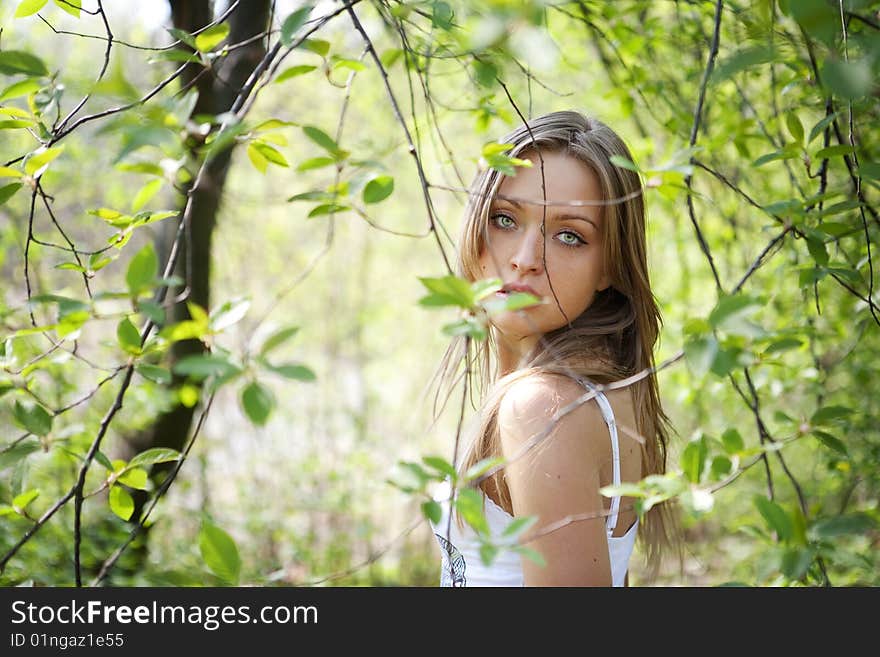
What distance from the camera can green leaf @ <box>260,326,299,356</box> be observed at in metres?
0.75

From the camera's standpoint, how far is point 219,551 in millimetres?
834

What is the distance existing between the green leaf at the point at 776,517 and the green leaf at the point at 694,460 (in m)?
0.06

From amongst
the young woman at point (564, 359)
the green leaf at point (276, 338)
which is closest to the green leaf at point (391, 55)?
the young woman at point (564, 359)

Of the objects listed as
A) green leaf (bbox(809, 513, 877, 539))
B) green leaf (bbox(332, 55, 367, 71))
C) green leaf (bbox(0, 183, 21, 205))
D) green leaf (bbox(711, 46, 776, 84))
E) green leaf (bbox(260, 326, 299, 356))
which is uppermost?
green leaf (bbox(332, 55, 367, 71))

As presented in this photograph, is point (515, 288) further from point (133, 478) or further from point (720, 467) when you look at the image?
point (133, 478)

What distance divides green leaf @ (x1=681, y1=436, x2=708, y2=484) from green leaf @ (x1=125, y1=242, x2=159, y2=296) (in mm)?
577

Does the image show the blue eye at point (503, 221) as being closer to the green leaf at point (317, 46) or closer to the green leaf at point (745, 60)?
the green leaf at point (317, 46)

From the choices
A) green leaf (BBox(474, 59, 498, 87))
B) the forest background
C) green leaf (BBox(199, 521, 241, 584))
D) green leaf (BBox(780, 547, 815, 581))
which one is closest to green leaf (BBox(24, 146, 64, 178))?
the forest background

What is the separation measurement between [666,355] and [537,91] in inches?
83.7

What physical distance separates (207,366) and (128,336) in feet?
0.78

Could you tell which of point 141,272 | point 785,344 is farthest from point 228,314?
point 785,344

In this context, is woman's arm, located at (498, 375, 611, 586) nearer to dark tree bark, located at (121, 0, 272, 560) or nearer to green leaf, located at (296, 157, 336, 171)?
green leaf, located at (296, 157, 336, 171)
